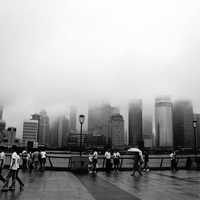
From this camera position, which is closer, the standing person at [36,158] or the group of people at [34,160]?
the group of people at [34,160]

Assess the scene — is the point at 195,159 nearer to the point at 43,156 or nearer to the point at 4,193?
the point at 43,156

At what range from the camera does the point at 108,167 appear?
2144cm

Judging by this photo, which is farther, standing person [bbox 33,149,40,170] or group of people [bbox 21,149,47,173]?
standing person [bbox 33,149,40,170]

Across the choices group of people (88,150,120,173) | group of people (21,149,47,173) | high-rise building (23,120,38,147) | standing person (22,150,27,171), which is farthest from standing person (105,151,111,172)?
high-rise building (23,120,38,147)

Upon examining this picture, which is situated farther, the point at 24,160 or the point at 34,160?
the point at 24,160

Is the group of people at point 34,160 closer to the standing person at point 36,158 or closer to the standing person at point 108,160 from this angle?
the standing person at point 36,158

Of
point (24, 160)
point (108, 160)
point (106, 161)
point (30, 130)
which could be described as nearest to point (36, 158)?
point (24, 160)

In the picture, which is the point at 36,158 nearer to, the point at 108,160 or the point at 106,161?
the point at 106,161

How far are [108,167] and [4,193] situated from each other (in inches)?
494

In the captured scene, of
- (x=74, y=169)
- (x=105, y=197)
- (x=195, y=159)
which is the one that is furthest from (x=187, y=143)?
(x=105, y=197)

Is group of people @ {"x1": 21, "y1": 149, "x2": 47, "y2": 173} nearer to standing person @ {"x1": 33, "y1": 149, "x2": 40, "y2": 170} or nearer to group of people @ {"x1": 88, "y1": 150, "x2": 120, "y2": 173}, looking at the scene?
standing person @ {"x1": 33, "y1": 149, "x2": 40, "y2": 170}

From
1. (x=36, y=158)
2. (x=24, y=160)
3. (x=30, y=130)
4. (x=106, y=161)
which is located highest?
(x=30, y=130)

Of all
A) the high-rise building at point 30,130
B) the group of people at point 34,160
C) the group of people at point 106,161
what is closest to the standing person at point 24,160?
the group of people at point 34,160

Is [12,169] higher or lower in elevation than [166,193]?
higher
